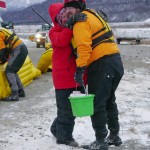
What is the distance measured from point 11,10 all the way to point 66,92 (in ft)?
138

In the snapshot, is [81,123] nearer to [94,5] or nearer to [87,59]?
[87,59]

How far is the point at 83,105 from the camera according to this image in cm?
428

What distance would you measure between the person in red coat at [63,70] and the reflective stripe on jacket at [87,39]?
8.1 inches

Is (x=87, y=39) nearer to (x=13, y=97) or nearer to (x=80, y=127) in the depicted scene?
(x=80, y=127)

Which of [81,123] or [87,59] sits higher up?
[87,59]

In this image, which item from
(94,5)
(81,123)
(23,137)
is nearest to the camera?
(23,137)


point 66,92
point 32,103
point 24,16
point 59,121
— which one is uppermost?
point 66,92

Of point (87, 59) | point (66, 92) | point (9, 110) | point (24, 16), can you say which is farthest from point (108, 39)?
point (24, 16)

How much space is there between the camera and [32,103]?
7312 millimetres

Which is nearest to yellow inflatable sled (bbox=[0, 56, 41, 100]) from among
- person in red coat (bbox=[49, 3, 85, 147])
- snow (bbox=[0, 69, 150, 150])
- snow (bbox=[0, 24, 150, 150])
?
snow (bbox=[0, 24, 150, 150])

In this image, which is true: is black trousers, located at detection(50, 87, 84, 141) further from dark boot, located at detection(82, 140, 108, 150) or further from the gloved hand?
the gloved hand

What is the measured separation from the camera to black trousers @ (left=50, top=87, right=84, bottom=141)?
186 inches

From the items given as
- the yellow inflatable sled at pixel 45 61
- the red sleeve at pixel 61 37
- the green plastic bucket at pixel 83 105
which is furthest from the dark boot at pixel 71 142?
the yellow inflatable sled at pixel 45 61

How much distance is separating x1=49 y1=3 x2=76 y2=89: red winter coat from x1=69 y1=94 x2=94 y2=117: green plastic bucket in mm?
367
